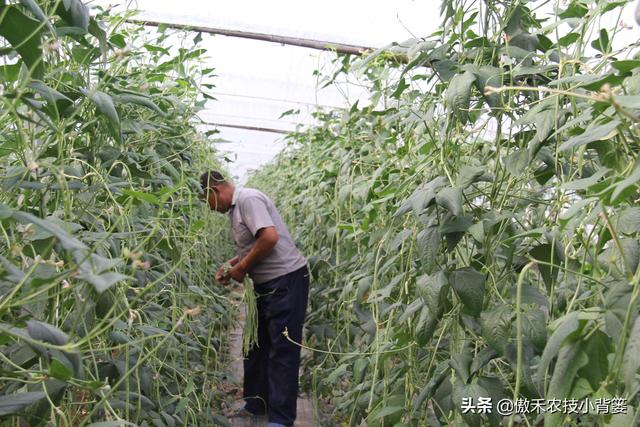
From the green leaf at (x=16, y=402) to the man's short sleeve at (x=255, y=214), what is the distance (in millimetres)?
2273

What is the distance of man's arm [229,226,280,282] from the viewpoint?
3.33m

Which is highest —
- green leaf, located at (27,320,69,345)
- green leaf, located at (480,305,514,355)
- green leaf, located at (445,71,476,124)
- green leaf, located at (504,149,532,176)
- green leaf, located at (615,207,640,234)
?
green leaf, located at (445,71,476,124)

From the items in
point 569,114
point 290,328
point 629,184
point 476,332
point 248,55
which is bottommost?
point 290,328

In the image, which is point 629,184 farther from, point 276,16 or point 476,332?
point 276,16

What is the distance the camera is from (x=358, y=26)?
18.3 feet

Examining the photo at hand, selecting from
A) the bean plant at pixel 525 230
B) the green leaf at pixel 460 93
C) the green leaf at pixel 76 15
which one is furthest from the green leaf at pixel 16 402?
the green leaf at pixel 460 93

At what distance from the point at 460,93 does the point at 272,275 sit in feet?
7.03

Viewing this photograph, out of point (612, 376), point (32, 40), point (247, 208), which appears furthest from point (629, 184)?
point (247, 208)

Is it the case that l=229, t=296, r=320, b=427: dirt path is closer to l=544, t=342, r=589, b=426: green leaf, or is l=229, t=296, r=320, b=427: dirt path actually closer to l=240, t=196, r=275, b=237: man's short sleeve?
l=240, t=196, r=275, b=237: man's short sleeve

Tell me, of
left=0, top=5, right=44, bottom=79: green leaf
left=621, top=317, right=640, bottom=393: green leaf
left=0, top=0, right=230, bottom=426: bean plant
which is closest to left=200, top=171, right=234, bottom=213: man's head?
left=0, top=0, right=230, bottom=426: bean plant

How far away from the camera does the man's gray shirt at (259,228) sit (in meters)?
3.35

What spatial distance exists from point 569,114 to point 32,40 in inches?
37.4

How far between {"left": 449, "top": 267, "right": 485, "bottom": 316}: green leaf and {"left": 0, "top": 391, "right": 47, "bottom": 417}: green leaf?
80 cm

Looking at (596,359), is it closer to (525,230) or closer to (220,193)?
(525,230)
